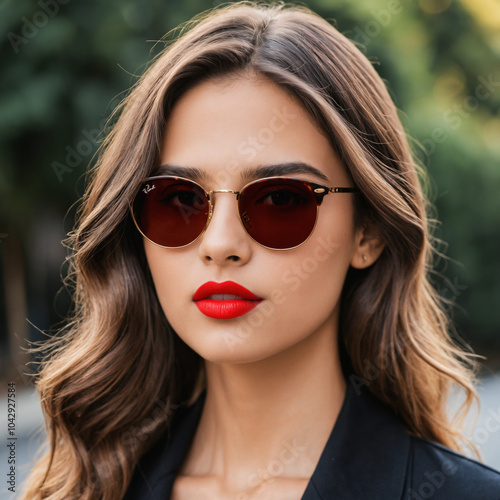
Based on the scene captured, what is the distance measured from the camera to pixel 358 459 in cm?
224

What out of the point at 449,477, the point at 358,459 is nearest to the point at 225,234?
Answer: the point at 358,459

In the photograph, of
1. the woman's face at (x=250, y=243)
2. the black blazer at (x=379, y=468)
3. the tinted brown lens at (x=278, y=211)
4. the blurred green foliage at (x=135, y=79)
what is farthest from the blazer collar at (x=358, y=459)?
the blurred green foliage at (x=135, y=79)

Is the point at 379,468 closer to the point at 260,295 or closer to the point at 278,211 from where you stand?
the point at 260,295

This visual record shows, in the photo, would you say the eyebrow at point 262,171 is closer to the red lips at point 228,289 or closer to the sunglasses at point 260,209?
the sunglasses at point 260,209

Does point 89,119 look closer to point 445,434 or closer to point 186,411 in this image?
point 186,411

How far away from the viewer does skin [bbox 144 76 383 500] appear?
2.12m

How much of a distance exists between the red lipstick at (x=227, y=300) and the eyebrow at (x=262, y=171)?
35 cm

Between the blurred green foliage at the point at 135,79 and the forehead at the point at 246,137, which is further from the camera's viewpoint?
the blurred green foliage at the point at 135,79

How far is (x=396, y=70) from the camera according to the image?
7664 mm

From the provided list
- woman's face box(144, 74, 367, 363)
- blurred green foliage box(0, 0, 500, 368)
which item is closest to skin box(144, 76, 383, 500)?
woman's face box(144, 74, 367, 363)

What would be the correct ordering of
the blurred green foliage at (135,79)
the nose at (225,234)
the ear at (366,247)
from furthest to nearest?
the blurred green foliage at (135,79), the ear at (366,247), the nose at (225,234)

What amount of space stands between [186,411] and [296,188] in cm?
114

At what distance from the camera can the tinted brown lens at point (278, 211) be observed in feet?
6.90

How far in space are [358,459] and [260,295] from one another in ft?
2.20
